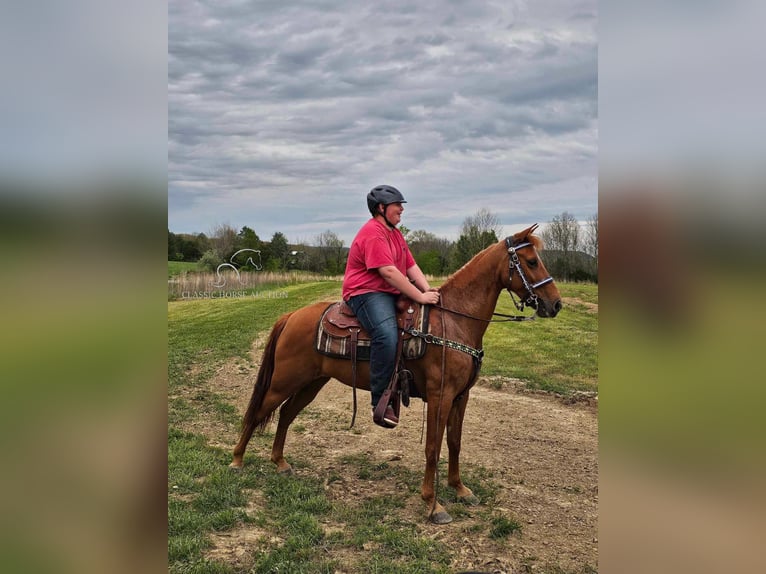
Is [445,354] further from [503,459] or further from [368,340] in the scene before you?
[503,459]

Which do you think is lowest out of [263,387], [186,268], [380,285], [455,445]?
[455,445]

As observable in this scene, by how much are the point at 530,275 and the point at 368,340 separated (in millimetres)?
1620

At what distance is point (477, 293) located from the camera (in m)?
4.88

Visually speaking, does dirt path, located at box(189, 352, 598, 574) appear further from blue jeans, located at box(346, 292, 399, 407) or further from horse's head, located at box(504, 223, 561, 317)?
horse's head, located at box(504, 223, 561, 317)

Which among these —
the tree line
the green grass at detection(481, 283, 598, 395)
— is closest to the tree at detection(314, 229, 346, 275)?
the tree line

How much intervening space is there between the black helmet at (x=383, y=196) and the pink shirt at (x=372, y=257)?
16cm

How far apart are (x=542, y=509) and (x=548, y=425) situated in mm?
2642

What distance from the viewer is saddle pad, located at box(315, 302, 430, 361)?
4703 millimetres

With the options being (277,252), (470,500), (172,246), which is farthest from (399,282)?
(277,252)

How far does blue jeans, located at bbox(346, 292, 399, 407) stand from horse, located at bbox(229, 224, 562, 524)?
237 mm

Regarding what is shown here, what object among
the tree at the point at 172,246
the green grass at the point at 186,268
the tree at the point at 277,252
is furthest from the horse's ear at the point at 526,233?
the tree at the point at 277,252
